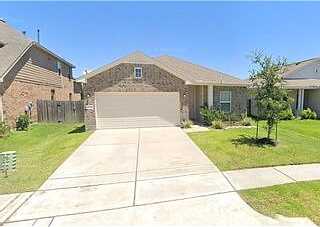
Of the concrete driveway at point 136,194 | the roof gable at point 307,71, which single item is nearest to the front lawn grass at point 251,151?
the concrete driveway at point 136,194

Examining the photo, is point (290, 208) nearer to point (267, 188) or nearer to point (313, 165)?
point (267, 188)

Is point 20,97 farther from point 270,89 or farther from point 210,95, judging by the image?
point 270,89

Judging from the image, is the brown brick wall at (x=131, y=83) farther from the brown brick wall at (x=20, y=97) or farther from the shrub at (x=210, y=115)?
the brown brick wall at (x=20, y=97)

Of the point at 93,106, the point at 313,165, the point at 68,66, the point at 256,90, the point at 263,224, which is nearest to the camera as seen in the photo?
the point at 263,224

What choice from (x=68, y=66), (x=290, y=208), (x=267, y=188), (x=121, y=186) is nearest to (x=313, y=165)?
(x=267, y=188)

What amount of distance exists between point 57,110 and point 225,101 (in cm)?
1205

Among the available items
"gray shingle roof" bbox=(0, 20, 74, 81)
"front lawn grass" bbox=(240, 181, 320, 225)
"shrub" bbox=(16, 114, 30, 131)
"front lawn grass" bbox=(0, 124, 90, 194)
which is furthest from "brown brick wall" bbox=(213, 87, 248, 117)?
"gray shingle roof" bbox=(0, 20, 74, 81)

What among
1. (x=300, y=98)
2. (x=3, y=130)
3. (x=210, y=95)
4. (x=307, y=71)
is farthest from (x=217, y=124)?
Result: (x=307, y=71)

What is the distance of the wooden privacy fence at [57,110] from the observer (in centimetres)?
1827

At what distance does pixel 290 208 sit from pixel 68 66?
25678 millimetres

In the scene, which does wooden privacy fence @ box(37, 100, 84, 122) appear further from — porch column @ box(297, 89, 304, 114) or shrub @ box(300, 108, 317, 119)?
porch column @ box(297, 89, 304, 114)

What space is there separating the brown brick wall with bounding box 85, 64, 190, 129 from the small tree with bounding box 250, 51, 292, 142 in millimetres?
5914

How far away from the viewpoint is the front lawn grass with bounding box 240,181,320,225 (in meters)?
→ 4.69

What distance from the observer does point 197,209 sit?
15.9 feet
